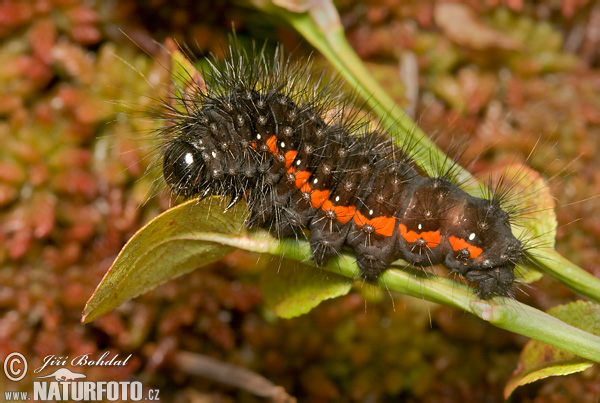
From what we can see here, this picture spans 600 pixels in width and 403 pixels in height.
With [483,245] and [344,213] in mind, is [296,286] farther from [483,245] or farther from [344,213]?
[483,245]

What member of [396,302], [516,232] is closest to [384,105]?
[516,232]

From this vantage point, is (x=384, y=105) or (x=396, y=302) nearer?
(x=384, y=105)

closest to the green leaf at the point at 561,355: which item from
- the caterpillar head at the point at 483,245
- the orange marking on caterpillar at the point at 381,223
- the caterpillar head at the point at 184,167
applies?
the caterpillar head at the point at 483,245

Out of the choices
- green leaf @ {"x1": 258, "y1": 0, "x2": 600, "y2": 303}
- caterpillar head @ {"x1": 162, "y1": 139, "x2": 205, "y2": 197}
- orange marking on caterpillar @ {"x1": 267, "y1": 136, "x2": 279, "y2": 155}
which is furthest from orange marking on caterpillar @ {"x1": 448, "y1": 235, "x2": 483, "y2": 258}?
caterpillar head @ {"x1": 162, "y1": 139, "x2": 205, "y2": 197}

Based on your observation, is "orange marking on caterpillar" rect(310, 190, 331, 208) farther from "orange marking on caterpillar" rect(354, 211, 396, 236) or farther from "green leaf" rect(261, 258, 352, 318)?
"green leaf" rect(261, 258, 352, 318)

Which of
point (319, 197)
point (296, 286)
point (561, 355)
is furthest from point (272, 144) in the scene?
point (561, 355)

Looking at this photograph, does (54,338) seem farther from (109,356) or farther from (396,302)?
(396,302)
